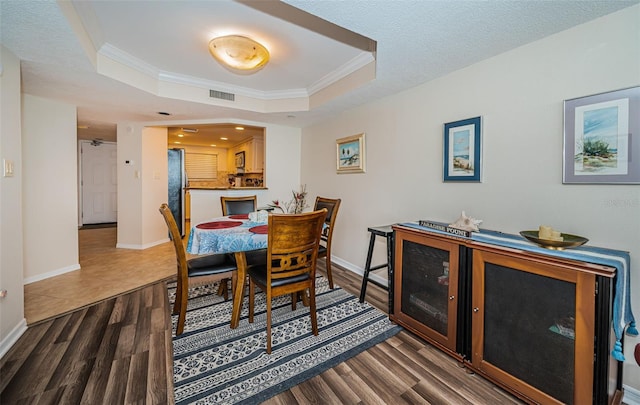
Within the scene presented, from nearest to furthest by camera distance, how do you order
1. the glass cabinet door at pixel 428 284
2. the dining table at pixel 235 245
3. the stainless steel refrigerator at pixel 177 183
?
the glass cabinet door at pixel 428 284 → the dining table at pixel 235 245 → the stainless steel refrigerator at pixel 177 183

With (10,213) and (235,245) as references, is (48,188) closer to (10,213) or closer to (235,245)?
(10,213)

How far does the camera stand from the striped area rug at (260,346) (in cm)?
148

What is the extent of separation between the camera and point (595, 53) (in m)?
1.48

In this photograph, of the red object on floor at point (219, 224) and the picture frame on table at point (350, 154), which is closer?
the red object on floor at point (219, 224)

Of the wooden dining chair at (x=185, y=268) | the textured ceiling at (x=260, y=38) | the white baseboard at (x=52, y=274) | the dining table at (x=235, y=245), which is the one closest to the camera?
the textured ceiling at (x=260, y=38)

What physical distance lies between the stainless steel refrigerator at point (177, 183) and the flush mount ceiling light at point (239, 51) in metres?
3.85

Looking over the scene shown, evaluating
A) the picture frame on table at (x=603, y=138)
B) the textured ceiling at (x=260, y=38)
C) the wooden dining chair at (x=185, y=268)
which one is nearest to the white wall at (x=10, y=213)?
the textured ceiling at (x=260, y=38)

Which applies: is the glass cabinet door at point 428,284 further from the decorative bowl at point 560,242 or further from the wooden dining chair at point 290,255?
the wooden dining chair at point 290,255

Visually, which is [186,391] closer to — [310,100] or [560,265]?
[560,265]

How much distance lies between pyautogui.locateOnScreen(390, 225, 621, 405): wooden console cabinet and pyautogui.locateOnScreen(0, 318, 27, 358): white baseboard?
2.94 meters

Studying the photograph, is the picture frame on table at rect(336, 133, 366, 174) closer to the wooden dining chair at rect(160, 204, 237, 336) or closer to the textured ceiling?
the textured ceiling

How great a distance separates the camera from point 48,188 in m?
3.15

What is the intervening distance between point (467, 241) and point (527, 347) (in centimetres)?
62

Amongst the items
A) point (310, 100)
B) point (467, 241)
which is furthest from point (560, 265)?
point (310, 100)
